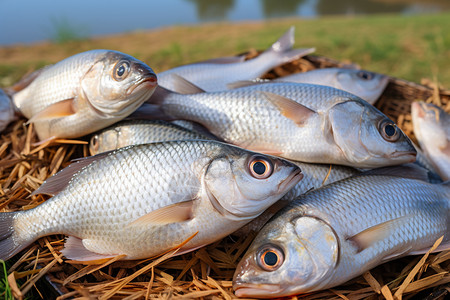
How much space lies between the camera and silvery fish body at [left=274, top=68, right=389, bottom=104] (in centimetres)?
321

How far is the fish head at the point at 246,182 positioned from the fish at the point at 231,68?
150 cm

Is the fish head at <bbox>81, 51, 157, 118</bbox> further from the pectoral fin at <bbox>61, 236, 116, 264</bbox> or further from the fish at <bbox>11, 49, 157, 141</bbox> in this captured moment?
the pectoral fin at <bbox>61, 236, 116, 264</bbox>

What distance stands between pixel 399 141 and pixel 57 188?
6.70ft

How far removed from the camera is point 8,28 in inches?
554

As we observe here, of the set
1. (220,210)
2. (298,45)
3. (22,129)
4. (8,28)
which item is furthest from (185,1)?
(220,210)

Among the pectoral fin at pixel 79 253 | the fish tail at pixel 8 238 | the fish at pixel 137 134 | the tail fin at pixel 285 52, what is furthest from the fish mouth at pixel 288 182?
the tail fin at pixel 285 52

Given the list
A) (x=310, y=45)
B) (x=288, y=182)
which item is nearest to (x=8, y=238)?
(x=288, y=182)

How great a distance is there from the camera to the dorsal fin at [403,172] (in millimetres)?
2367

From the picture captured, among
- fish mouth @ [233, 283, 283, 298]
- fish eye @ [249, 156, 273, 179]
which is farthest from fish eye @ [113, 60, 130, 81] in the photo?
fish mouth @ [233, 283, 283, 298]

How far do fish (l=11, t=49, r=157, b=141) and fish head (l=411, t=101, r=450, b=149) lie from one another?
2.07 metres

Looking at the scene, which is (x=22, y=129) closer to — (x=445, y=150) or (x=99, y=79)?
(x=99, y=79)

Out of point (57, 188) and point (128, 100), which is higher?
point (128, 100)

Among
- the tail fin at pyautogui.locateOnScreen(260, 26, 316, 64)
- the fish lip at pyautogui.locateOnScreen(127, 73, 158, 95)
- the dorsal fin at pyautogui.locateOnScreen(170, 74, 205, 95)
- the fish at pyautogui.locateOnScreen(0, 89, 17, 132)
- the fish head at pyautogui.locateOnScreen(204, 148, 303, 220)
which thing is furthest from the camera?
the tail fin at pyautogui.locateOnScreen(260, 26, 316, 64)

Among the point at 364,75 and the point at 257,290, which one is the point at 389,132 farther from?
the point at 257,290
